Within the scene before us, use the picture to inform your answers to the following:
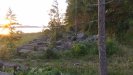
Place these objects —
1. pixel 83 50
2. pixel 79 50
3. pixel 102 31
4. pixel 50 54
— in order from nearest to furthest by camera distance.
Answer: pixel 102 31 < pixel 50 54 < pixel 79 50 < pixel 83 50

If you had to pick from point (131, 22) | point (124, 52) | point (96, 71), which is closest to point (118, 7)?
point (131, 22)

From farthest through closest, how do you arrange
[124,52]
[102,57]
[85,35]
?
[85,35], [124,52], [102,57]

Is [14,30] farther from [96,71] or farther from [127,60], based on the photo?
[96,71]

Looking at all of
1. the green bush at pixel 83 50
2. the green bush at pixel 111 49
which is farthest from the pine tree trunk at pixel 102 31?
the green bush at pixel 83 50

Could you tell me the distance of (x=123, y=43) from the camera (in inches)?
1312

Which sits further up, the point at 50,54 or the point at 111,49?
the point at 111,49

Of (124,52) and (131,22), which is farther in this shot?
(131,22)

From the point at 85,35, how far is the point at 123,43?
24.1 ft

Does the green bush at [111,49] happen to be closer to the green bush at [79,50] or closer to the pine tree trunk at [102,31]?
the green bush at [79,50]

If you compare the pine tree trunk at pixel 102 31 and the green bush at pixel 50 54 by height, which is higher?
the pine tree trunk at pixel 102 31

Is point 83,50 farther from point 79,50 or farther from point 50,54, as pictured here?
point 50,54

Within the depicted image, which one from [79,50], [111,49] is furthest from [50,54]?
[111,49]

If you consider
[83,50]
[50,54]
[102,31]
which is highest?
[102,31]

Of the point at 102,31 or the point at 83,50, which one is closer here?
the point at 102,31
